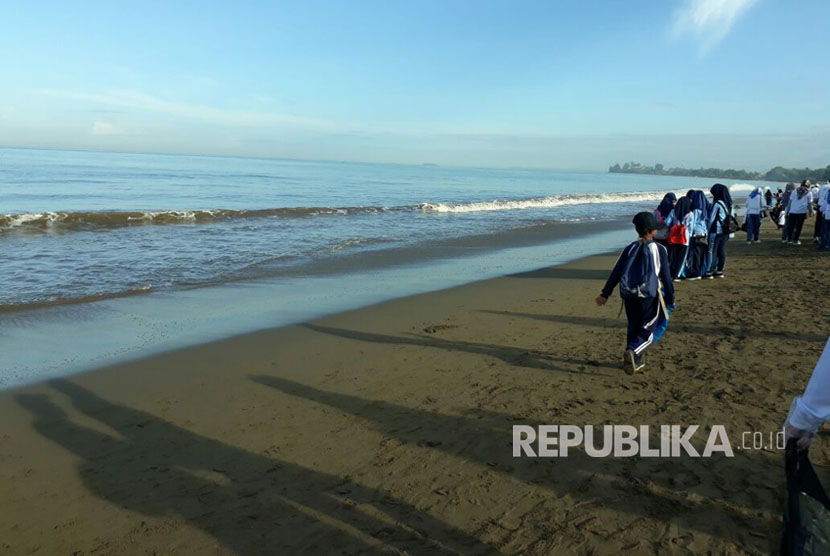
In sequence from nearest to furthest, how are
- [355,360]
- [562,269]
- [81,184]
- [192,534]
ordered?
[192,534] < [355,360] < [562,269] < [81,184]

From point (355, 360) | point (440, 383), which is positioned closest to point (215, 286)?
point (355, 360)

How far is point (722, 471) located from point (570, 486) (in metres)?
1.06

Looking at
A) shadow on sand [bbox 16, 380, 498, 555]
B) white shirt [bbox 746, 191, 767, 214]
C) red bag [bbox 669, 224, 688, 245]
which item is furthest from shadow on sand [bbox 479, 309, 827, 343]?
white shirt [bbox 746, 191, 767, 214]

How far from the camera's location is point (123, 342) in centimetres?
701

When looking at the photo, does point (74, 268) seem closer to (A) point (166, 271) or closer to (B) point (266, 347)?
(A) point (166, 271)

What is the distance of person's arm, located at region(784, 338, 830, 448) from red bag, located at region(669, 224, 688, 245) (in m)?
9.31

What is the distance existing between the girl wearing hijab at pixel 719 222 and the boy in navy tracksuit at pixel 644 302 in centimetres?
628

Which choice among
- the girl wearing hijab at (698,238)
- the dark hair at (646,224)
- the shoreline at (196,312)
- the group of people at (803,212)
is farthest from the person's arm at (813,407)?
the group of people at (803,212)

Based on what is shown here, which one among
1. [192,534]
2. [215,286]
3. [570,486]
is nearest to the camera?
[192,534]

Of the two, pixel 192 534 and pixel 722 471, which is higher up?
pixel 722 471

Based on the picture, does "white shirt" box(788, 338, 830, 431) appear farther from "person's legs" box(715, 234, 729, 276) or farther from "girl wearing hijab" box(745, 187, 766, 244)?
"girl wearing hijab" box(745, 187, 766, 244)

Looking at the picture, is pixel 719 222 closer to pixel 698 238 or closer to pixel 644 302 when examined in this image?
pixel 698 238
